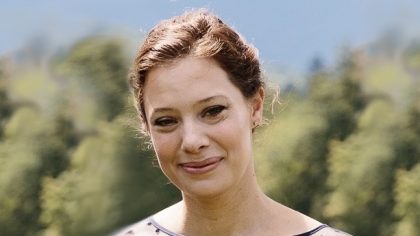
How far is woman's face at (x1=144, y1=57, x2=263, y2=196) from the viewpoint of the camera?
57.9 inches

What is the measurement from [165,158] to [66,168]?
3513 millimetres

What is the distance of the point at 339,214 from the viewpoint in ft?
15.6

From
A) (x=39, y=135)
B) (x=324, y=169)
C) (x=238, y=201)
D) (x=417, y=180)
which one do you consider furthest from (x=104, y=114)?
(x=238, y=201)

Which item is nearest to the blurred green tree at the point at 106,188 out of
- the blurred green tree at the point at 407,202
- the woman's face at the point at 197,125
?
the blurred green tree at the point at 407,202

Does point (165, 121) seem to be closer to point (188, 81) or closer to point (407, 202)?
point (188, 81)

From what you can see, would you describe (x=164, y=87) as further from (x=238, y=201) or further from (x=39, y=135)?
(x=39, y=135)

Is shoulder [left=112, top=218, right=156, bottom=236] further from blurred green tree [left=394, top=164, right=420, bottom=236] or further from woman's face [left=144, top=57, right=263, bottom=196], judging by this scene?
blurred green tree [left=394, top=164, right=420, bottom=236]

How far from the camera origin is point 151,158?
15.2 ft

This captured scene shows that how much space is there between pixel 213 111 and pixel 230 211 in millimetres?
245

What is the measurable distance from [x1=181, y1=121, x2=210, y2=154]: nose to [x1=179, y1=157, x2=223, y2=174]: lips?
27 millimetres

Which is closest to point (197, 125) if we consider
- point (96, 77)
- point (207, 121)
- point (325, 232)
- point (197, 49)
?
point (207, 121)

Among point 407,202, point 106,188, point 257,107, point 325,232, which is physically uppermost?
point 106,188

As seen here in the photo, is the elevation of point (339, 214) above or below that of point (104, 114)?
below

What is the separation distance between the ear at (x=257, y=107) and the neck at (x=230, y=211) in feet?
0.36
